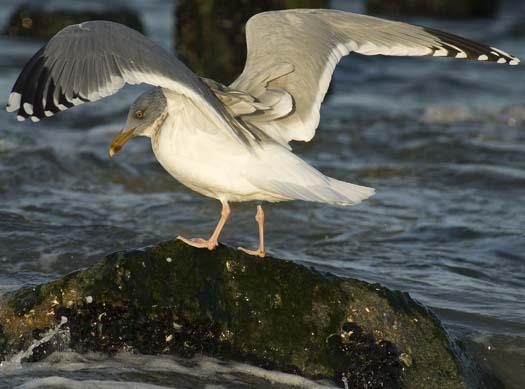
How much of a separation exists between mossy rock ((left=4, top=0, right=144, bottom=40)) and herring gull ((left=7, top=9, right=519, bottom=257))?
9.79 m

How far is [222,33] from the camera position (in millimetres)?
11102

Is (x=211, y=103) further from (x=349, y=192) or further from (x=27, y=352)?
(x=27, y=352)

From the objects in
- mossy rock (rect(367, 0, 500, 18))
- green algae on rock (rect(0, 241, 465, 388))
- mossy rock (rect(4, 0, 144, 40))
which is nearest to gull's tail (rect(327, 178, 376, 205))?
green algae on rock (rect(0, 241, 465, 388))

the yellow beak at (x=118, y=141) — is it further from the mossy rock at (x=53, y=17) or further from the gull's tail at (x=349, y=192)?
the mossy rock at (x=53, y=17)

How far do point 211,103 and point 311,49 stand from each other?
3.59ft

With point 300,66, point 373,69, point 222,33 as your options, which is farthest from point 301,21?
point 373,69

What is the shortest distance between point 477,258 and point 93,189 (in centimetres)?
313

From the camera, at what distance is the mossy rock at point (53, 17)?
14.7 m

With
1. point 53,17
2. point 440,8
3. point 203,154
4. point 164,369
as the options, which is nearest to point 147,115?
point 203,154

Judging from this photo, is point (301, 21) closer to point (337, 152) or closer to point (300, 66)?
point (300, 66)

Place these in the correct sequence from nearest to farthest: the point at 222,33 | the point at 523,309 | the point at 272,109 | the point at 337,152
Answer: the point at 272,109 < the point at 523,309 < the point at 337,152 < the point at 222,33

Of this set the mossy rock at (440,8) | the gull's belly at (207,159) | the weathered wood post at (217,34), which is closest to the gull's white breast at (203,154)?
the gull's belly at (207,159)

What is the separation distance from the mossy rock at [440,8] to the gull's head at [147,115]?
14.8m

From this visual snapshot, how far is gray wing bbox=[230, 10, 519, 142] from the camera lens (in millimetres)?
5074
